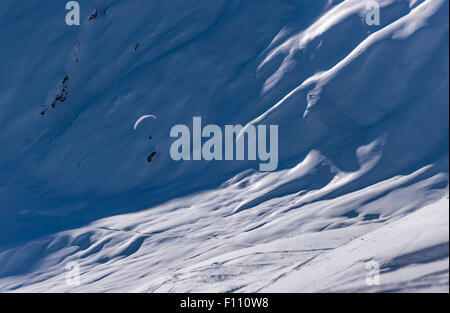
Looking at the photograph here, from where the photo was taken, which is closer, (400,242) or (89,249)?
(400,242)

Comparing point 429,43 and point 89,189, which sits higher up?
point 429,43

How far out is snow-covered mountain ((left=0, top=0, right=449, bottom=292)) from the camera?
8703mm

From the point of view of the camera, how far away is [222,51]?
1502cm

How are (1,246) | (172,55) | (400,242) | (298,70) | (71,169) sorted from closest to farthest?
(400,242)
(1,246)
(298,70)
(71,169)
(172,55)

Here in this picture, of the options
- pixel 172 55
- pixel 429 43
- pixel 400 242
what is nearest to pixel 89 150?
pixel 172 55

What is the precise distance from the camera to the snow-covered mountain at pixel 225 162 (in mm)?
8703

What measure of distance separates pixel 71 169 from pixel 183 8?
5070 millimetres

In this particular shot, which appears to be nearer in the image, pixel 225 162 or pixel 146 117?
pixel 225 162

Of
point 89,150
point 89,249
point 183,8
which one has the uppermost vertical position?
point 183,8

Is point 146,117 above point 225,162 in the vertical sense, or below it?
above

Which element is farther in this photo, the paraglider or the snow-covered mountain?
the paraglider

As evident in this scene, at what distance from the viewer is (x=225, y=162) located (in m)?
12.6

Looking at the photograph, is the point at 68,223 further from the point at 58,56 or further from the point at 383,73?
the point at 383,73

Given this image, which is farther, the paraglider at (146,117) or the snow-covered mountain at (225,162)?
the paraglider at (146,117)
